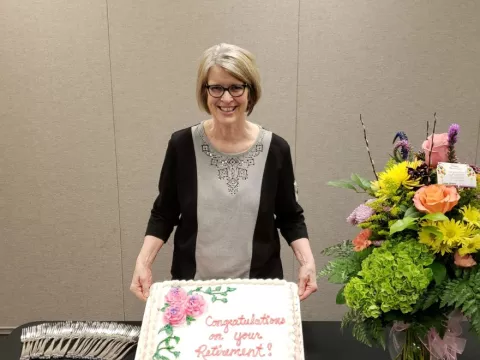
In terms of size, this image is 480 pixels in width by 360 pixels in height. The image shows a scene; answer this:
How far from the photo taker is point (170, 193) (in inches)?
61.2

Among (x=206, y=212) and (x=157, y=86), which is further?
(x=157, y=86)

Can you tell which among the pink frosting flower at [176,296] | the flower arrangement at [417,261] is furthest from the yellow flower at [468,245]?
the pink frosting flower at [176,296]

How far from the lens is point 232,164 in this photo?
1501 mm

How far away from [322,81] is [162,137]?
2.98 feet

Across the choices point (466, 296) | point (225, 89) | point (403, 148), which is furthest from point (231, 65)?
point (466, 296)

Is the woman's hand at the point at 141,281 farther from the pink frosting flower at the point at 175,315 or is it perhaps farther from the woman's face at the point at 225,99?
the woman's face at the point at 225,99

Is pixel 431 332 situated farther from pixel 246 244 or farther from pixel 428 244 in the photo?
pixel 246 244

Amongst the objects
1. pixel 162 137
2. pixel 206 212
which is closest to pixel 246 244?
pixel 206 212

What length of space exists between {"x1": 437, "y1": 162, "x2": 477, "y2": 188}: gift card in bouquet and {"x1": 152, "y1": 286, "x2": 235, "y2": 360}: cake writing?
56 centimetres

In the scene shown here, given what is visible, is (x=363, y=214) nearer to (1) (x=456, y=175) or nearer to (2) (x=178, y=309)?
(1) (x=456, y=175)

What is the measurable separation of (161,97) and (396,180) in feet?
5.55

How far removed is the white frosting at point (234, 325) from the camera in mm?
1047

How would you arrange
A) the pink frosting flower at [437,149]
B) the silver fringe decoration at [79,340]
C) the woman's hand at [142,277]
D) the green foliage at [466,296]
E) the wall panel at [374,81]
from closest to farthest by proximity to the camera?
1. the green foliage at [466,296]
2. the pink frosting flower at [437,149]
3. the silver fringe decoration at [79,340]
4. the woman's hand at [142,277]
5. the wall panel at [374,81]

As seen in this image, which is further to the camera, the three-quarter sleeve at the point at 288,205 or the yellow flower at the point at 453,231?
the three-quarter sleeve at the point at 288,205
